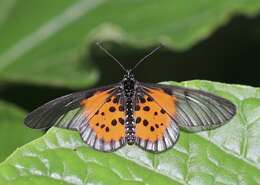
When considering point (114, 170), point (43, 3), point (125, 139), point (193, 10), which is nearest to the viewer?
point (114, 170)

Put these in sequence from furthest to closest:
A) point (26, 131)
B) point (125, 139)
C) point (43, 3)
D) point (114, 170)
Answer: point (43, 3) < point (26, 131) < point (125, 139) < point (114, 170)

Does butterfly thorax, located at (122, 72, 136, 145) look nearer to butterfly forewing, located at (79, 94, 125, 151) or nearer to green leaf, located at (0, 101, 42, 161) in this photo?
butterfly forewing, located at (79, 94, 125, 151)

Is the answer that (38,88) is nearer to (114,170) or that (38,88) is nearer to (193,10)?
(193,10)

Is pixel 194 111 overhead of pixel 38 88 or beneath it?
beneath

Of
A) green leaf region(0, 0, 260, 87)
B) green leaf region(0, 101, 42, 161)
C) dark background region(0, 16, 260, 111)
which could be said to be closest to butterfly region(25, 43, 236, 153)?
green leaf region(0, 0, 260, 87)

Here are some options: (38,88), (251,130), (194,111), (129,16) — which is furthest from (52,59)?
(251,130)

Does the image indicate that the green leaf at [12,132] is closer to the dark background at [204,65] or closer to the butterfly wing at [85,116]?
the dark background at [204,65]

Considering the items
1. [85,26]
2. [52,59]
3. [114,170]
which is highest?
[85,26]

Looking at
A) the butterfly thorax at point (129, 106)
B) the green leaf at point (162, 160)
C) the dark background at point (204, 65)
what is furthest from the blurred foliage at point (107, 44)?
the green leaf at point (162, 160)
